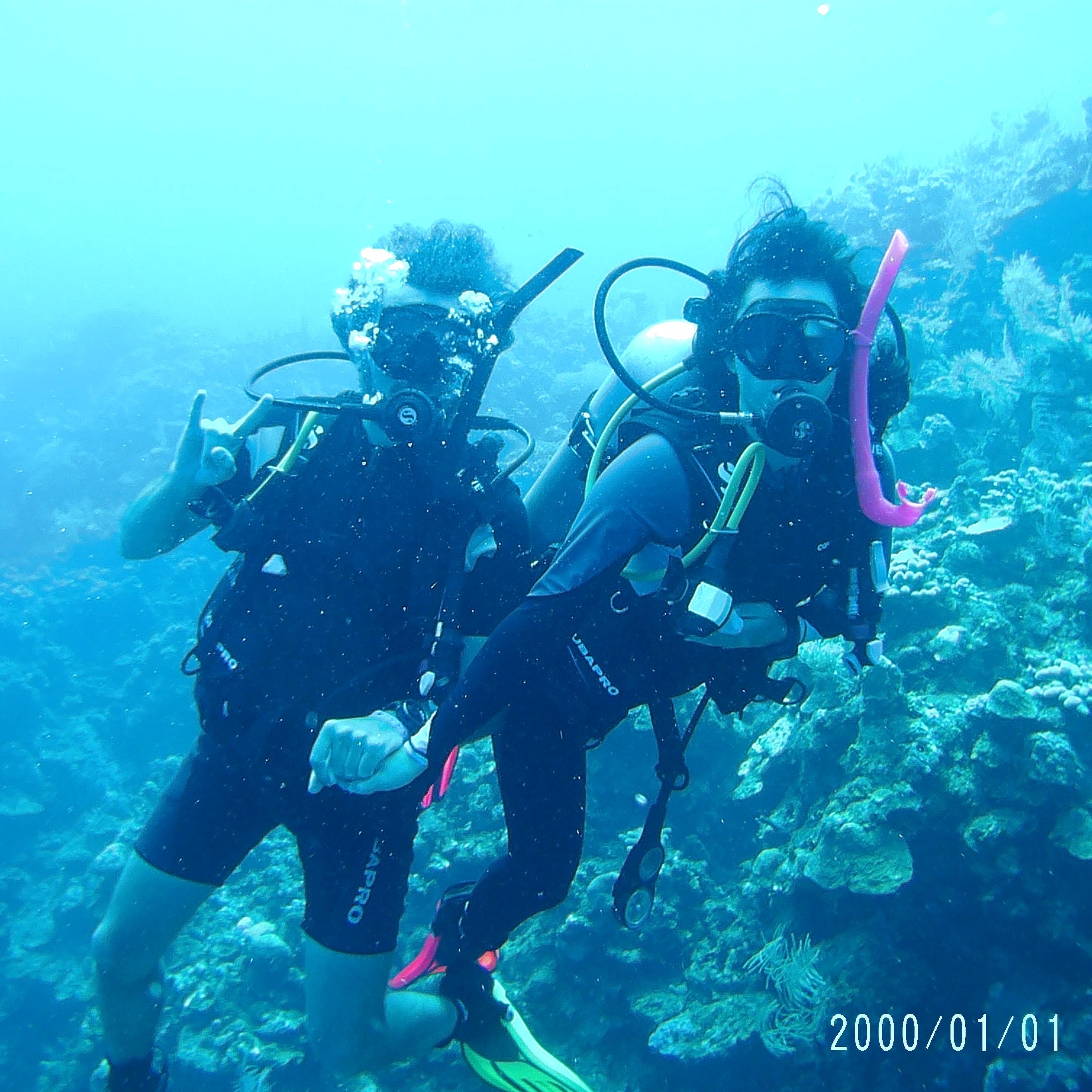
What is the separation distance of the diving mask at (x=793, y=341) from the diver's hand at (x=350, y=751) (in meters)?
1.95

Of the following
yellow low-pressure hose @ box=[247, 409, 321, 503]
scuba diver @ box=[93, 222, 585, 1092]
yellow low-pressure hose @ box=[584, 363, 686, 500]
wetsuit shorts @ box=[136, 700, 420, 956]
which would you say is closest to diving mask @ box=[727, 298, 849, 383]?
yellow low-pressure hose @ box=[584, 363, 686, 500]

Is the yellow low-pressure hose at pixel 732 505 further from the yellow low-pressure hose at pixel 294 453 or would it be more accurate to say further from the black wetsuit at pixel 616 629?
the yellow low-pressure hose at pixel 294 453

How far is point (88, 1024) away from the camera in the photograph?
7.14 m

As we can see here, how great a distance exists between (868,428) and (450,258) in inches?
84.1

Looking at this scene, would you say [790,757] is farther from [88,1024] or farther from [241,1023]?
[88,1024]

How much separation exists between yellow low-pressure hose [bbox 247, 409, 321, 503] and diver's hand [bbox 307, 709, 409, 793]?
1100 millimetres

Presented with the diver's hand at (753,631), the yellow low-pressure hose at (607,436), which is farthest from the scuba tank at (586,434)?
the diver's hand at (753,631)

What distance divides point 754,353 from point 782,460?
1.45 ft

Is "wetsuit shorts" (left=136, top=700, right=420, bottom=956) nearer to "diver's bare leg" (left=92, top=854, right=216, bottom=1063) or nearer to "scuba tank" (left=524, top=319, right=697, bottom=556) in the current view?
"diver's bare leg" (left=92, top=854, right=216, bottom=1063)

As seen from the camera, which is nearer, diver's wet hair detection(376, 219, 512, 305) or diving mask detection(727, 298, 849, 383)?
diving mask detection(727, 298, 849, 383)

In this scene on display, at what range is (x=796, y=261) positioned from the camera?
262 cm

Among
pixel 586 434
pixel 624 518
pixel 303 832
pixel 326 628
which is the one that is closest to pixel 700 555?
pixel 624 518

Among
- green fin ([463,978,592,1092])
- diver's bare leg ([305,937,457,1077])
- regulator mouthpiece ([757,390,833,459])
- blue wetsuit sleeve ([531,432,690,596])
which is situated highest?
regulator mouthpiece ([757,390,833,459])

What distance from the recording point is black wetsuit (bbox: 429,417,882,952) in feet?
→ 7.22
